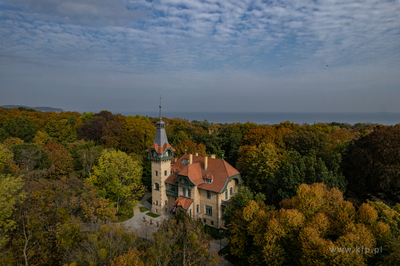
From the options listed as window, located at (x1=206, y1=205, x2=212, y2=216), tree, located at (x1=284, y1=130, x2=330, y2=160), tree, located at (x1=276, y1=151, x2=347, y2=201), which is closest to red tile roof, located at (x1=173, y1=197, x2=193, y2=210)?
window, located at (x1=206, y1=205, x2=212, y2=216)

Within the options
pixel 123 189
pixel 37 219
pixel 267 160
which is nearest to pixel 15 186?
pixel 37 219

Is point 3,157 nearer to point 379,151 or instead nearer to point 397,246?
point 397,246

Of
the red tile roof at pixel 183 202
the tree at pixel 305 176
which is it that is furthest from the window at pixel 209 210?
the tree at pixel 305 176

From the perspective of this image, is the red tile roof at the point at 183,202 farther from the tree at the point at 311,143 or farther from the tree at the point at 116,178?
the tree at the point at 311,143

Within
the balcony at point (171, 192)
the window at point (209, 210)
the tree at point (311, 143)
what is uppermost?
the tree at point (311, 143)

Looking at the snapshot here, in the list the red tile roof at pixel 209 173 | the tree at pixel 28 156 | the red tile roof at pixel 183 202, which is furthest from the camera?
the tree at pixel 28 156

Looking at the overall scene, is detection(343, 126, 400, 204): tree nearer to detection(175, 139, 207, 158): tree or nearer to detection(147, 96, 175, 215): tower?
detection(175, 139, 207, 158): tree
